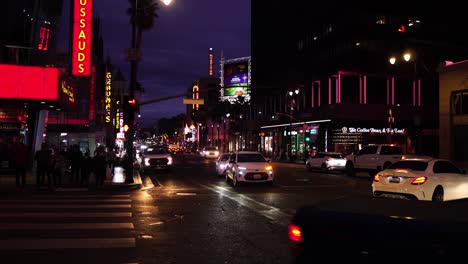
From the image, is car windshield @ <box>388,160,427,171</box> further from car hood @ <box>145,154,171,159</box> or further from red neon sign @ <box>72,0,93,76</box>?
car hood @ <box>145,154,171,159</box>

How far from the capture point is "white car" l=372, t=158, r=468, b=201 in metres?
14.4

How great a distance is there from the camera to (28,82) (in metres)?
22.7

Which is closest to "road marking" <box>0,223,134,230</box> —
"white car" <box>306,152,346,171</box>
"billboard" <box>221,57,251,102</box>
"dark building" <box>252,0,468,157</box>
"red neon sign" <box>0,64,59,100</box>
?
"red neon sign" <box>0,64,59,100</box>

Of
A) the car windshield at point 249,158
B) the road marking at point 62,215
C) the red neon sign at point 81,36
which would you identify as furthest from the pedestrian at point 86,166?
the road marking at point 62,215

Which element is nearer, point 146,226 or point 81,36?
point 146,226

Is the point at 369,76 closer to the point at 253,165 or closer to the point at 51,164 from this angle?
the point at 253,165

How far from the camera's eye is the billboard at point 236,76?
11356cm

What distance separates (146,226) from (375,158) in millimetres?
20150

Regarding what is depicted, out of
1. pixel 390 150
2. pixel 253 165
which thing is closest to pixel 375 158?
pixel 390 150

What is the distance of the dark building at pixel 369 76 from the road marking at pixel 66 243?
1924 inches

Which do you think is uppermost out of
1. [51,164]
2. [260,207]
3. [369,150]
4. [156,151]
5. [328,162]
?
[369,150]

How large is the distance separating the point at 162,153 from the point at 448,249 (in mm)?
29891

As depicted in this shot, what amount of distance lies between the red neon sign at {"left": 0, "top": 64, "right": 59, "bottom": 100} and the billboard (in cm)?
8927

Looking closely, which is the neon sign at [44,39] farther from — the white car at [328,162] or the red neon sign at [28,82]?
the white car at [328,162]
